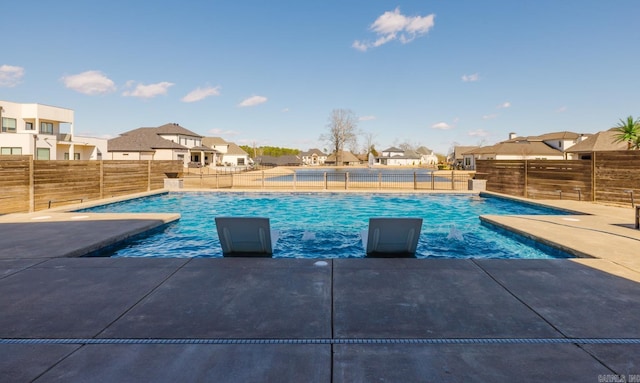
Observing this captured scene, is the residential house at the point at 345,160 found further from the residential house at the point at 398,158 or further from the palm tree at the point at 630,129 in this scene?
the palm tree at the point at 630,129

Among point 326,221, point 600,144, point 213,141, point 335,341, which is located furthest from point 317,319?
point 213,141

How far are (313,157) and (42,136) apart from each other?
93190 millimetres

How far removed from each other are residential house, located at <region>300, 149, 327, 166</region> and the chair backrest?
370 ft

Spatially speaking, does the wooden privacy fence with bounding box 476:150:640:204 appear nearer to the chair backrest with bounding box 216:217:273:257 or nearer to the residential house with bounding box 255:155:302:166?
the chair backrest with bounding box 216:217:273:257

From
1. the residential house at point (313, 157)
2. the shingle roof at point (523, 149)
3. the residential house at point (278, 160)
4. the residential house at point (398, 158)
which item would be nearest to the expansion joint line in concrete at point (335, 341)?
the shingle roof at point (523, 149)

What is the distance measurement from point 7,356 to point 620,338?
16.6ft

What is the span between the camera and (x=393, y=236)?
19.8 feet

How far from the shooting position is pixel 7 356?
8.83 ft

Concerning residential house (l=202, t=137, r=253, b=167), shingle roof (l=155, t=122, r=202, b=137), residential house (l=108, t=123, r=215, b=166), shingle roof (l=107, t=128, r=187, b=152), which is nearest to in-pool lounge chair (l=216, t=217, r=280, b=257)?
residential house (l=108, t=123, r=215, b=166)

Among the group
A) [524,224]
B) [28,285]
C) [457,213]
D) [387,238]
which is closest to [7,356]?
[28,285]

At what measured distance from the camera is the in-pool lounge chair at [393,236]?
591 cm

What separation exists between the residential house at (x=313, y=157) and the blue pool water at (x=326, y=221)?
334 feet

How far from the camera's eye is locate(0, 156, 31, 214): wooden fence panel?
10750 mm

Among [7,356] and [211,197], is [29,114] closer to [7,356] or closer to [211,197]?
[211,197]
